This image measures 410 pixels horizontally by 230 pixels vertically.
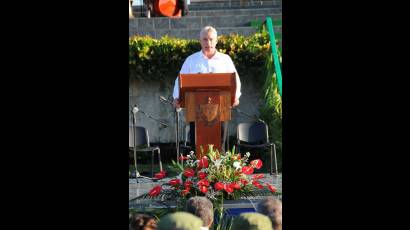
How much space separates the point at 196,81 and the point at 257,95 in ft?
11.6

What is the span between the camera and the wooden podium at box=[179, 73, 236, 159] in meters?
5.39

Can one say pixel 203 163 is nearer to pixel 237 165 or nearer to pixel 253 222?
pixel 237 165

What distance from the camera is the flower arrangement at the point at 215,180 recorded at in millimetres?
4582

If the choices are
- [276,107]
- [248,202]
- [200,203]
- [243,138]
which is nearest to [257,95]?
[276,107]

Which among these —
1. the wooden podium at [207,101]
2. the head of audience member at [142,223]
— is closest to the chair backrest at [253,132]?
the wooden podium at [207,101]

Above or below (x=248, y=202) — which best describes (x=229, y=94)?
above

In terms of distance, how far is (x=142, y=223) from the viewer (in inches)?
138

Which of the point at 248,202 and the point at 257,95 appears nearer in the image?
the point at 248,202

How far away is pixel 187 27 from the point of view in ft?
32.4

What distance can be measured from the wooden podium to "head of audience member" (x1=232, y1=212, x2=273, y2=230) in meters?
2.23

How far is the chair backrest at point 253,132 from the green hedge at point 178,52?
4.21ft

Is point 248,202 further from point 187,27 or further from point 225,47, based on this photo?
point 187,27

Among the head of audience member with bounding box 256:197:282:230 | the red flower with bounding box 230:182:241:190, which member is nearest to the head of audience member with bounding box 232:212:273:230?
the head of audience member with bounding box 256:197:282:230

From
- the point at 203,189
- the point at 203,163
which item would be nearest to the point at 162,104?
the point at 203,163
